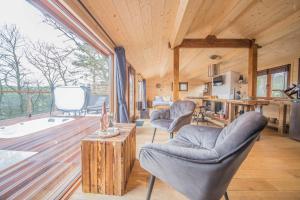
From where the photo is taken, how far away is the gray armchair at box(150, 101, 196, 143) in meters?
2.17

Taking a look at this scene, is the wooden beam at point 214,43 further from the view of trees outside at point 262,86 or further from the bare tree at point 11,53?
the bare tree at point 11,53

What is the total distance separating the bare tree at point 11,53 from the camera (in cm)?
214

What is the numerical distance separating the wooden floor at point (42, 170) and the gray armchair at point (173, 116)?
128cm

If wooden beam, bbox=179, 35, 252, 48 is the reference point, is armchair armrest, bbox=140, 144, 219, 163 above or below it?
below

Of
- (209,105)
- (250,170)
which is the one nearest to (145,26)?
(250,170)

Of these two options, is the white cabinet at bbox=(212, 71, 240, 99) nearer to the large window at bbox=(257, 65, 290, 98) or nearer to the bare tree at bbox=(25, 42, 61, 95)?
the large window at bbox=(257, 65, 290, 98)

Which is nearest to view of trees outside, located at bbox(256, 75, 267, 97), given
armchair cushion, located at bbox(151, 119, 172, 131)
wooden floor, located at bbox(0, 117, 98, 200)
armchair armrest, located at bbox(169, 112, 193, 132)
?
armchair armrest, located at bbox(169, 112, 193, 132)

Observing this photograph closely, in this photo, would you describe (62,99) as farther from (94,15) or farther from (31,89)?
(94,15)

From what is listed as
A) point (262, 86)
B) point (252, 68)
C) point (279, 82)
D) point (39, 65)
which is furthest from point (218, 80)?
point (39, 65)

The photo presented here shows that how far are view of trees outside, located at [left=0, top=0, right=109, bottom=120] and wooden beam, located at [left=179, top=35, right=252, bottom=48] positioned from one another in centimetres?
204

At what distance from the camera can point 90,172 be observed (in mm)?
1280

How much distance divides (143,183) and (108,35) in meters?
2.19

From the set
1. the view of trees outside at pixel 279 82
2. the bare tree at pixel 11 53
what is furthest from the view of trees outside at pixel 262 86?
the bare tree at pixel 11 53

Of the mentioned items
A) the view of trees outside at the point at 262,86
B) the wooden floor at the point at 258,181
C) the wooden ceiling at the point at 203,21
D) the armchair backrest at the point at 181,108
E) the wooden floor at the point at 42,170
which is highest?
the wooden ceiling at the point at 203,21
